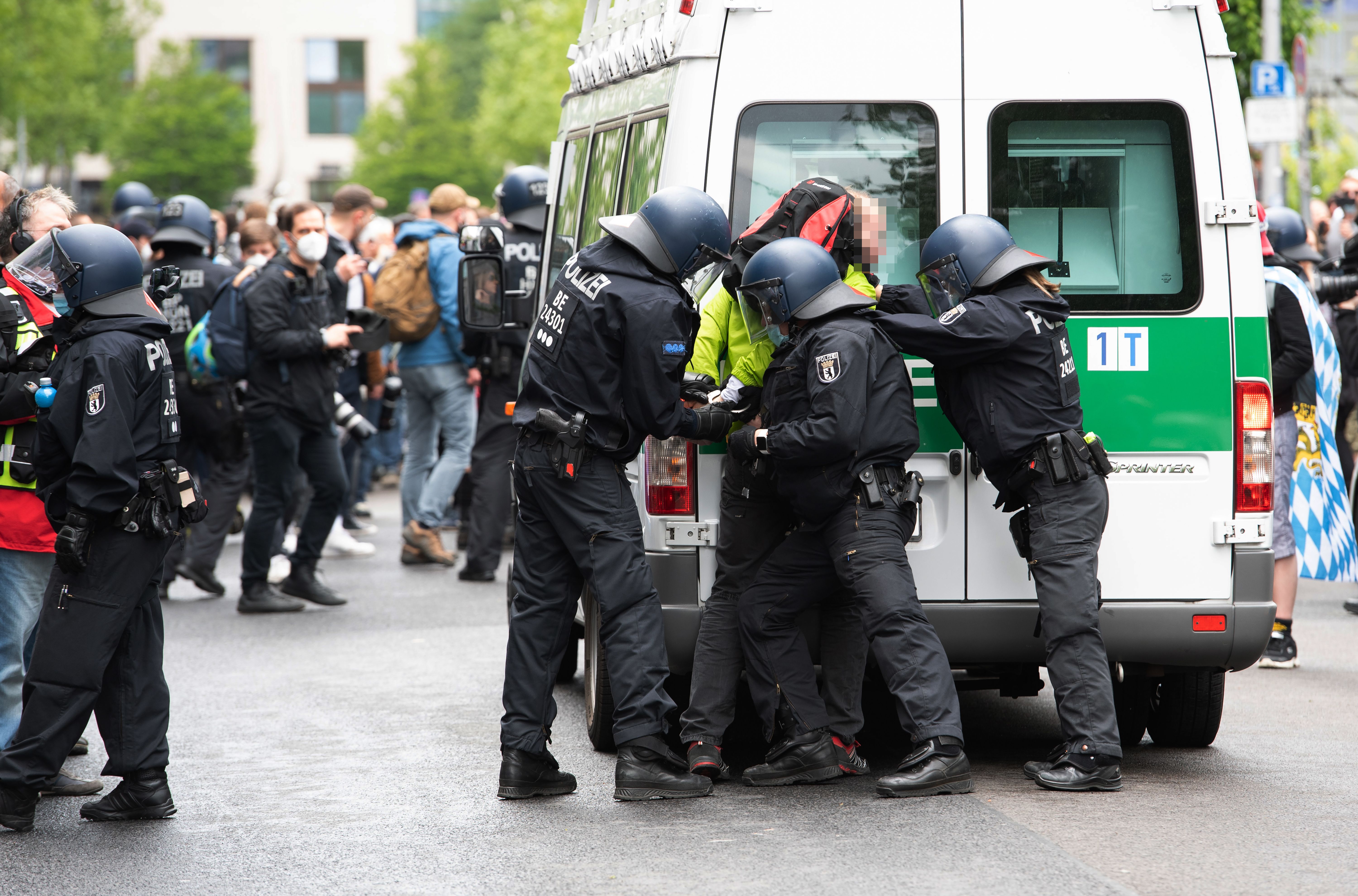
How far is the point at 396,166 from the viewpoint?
59438 millimetres

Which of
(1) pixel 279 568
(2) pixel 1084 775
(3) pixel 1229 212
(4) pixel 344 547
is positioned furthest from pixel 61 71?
(2) pixel 1084 775

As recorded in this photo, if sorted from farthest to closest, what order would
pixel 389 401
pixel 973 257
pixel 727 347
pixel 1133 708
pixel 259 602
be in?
pixel 389 401
pixel 259 602
pixel 1133 708
pixel 727 347
pixel 973 257

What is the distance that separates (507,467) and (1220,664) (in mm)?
5392

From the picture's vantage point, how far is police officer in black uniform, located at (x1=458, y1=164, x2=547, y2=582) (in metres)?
9.98

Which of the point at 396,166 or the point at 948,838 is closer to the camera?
the point at 948,838

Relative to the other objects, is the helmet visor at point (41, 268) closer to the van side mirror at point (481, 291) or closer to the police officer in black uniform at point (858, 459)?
the police officer in black uniform at point (858, 459)

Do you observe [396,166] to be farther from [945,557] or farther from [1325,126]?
[945,557]

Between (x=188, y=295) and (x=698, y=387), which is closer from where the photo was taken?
(x=698, y=387)

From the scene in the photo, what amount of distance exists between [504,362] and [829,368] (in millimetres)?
5104

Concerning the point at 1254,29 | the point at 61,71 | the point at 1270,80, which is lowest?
the point at 1270,80

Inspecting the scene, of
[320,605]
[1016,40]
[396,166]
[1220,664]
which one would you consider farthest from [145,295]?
[396,166]

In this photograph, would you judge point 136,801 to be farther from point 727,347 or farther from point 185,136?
point 185,136

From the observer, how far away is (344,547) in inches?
479

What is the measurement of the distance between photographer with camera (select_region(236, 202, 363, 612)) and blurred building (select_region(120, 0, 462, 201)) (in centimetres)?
6298
